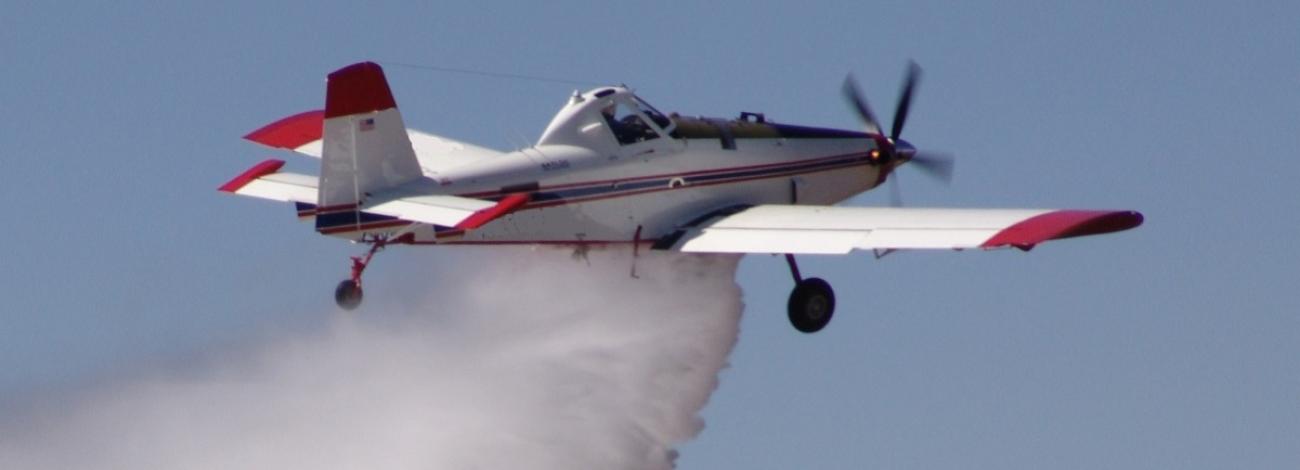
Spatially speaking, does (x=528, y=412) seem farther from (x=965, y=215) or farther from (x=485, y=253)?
(x=965, y=215)

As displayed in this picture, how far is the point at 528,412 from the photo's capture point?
166 ft

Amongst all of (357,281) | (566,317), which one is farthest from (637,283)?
(357,281)

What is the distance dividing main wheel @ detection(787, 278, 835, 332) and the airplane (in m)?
0.02

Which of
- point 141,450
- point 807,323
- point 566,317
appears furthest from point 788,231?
point 141,450

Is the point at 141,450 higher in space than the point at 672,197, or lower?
lower

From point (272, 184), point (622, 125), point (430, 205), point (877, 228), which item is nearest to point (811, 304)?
point (877, 228)

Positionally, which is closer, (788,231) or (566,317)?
(788,231)

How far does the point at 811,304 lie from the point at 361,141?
6.57 m

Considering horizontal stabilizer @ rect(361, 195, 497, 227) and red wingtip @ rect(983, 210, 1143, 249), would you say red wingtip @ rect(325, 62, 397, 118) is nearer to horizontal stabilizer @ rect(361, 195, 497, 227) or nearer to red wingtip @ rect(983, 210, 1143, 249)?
horizontal stabilizer @ rect(361, 195, 497, 227)

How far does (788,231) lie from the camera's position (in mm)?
47969

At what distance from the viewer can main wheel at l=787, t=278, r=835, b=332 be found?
4878 cm

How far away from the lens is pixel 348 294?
4719cm

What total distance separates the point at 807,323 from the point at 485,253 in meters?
5.47

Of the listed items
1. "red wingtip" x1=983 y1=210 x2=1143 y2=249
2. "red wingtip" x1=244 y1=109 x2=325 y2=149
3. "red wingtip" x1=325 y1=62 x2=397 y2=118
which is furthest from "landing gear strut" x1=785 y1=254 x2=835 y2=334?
"red wingtip" x1=244 y1=109 x2=325 y2=149
